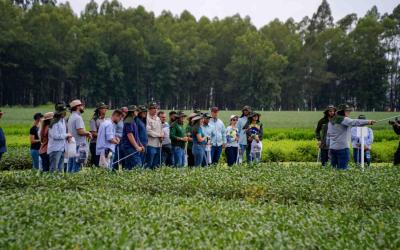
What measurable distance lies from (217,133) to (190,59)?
63023mm

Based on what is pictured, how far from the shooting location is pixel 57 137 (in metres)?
11.8

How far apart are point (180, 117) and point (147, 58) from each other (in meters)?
60.4

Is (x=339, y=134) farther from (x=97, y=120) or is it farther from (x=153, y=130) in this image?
(x=97, y=120)

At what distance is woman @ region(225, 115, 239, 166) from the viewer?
16.1 m

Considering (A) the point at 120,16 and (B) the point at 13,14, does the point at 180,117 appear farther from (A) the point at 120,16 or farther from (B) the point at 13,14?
(A) the point at 120,16

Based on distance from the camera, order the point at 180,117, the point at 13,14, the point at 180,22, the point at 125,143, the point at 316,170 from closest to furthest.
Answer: the point at 316,170, the point at 125,143, the point at 180,117, the point at 13,14, the point at 180,22

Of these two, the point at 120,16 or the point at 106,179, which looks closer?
the point at 106,179

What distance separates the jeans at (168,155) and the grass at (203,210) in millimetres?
3844

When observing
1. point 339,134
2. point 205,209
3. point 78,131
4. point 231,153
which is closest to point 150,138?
point 78,131

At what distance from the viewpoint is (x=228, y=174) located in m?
11.0

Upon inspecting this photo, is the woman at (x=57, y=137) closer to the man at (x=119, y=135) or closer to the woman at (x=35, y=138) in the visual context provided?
the man at (x=119, y=135)

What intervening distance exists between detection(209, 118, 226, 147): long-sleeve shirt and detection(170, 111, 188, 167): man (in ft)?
3.71

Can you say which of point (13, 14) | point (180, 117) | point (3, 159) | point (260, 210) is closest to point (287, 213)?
point (260, 210)

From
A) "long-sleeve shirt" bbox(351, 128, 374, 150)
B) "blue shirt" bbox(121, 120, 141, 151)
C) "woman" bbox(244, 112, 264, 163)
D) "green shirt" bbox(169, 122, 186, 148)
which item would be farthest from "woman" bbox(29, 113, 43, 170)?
"long-sleeve shirt" bbox(351, 128, 374, 150)
